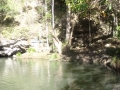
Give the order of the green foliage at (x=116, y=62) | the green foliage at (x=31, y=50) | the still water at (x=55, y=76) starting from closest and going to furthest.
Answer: the still water at (x=55, y=76) < the green foliage at (x=116, y=62) < the green foliage at (x=31, y=50)

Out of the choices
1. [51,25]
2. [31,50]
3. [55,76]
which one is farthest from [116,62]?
[51,25]

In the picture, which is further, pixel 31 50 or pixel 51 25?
pixel 51 25

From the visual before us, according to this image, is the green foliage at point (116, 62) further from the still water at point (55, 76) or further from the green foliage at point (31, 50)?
the green foliage at point (31, 50)

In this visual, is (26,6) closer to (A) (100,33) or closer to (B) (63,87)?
(A) (100,33)

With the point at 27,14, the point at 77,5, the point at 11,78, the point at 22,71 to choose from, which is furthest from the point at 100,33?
the point at 77,5

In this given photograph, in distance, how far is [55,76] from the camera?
1695 cm

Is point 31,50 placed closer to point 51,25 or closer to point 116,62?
point 51,25

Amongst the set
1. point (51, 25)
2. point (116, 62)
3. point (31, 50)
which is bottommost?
point (116, 62)

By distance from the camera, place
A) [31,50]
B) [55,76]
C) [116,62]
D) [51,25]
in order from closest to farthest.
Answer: [55,76] → [116,62] → [31,50] → [51,25]

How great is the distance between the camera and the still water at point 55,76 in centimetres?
1436

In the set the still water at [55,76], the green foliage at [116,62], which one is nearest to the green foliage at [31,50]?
the still water at [55,76]

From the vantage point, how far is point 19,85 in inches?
584

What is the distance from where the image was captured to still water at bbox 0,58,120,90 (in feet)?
47.1

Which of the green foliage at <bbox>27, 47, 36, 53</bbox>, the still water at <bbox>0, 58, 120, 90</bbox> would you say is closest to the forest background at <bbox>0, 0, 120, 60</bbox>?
the green foliage at <bbox>27, 47, 36, 53</bbox>
